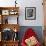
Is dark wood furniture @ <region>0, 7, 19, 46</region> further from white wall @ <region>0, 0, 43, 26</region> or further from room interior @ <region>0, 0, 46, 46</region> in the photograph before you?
white wall @ <region>0, 0, 43, 26</region>

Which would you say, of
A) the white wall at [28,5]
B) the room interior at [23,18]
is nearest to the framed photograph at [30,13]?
the room interior at [23,18]

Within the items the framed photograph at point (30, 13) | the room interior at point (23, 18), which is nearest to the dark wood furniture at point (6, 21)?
the room interior at point (23, 18)

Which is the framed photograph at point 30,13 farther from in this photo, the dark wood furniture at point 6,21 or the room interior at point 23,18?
the dark wood furniture at point 6,21

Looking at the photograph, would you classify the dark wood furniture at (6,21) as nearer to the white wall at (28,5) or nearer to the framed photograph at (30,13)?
the white wall at (28,5)

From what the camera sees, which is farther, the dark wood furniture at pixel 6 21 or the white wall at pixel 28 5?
the white wall at pixel 28 5

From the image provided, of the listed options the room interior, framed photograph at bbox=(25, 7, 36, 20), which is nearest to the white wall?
the room interior

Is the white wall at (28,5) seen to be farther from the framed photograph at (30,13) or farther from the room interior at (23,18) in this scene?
the framed photograph at (30,13)

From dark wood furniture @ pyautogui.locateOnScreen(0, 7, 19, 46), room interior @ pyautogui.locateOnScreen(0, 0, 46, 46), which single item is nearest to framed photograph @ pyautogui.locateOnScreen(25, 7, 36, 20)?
room interior @ pyautogui.locateOnScreen(0, 0, 46, 46)

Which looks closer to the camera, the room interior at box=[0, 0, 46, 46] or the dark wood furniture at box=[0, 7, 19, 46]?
the dark wood furniture at box=[0, 7, 19, 46]

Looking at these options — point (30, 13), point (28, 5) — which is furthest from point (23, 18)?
point (28, 5)

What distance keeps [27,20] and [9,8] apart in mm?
804

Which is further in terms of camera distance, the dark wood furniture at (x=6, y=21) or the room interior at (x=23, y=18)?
the room interior at (x=23, y=18)

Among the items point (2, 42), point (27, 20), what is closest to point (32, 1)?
point (27, 20)

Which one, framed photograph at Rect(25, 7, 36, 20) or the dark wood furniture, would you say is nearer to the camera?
the dark wood furniture
